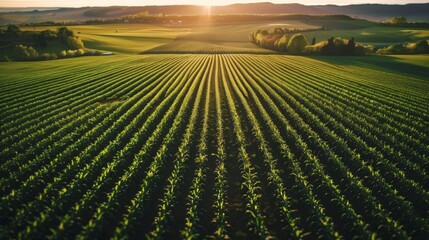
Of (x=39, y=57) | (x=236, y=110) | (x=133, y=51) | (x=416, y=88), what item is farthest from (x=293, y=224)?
(x=133, y=51)

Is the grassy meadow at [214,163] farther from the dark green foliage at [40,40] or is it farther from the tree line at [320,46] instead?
the dark green foliage at [40,40]

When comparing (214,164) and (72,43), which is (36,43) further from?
(214,164)

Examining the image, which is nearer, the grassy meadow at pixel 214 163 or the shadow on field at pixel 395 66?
the grassy meadow at pixel 214 163

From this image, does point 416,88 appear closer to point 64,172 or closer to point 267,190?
point 267,190

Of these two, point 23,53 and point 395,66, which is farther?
point 23,53

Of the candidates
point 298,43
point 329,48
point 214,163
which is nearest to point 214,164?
point 214,163

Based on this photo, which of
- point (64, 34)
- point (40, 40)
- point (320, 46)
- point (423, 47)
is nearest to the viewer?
point (423, 47)


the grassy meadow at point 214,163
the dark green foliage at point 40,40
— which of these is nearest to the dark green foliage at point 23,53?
the dark green foliage at point 40,40
